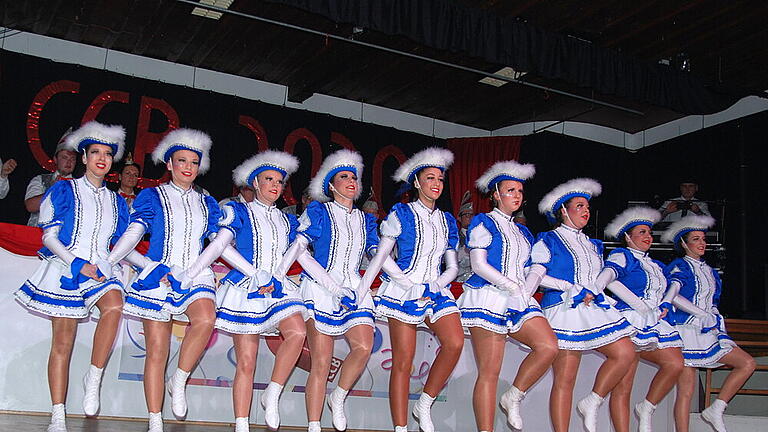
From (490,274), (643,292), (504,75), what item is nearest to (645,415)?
(643,292)

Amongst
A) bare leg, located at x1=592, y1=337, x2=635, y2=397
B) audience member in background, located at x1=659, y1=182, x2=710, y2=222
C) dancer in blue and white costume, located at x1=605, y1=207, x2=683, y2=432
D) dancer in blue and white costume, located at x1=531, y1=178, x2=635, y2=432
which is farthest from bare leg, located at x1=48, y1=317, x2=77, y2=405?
audience member in background, located at x1=659, y1=182, x2=710, y2=222

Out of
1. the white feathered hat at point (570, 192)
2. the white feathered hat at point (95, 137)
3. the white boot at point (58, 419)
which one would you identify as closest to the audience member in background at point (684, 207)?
the white feathered hat at point (570, 192)

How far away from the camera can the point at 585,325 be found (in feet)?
17.1

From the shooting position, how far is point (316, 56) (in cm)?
984

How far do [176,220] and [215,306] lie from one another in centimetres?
55

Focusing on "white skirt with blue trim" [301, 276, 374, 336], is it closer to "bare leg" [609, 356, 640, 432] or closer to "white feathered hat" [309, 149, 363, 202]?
"white feathered hat" [309, 149, 363, 202]

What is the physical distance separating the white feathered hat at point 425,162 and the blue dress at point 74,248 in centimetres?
184

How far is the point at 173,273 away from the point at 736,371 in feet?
14.7

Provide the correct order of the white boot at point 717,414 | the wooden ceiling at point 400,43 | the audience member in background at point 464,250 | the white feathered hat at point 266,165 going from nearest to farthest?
the white feathered hat at point 266,165 → the white boot at point 717,414 → the audience member in background at point 464,250 → the wooden ceiling at point 400,43

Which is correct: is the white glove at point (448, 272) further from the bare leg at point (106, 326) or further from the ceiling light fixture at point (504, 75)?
the ceiling light fixture at point (504, 75)

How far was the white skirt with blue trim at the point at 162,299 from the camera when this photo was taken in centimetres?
438

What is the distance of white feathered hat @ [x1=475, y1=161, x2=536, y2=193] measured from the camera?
5273mm

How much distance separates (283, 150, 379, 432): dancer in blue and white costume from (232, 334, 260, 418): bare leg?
0.39 meters

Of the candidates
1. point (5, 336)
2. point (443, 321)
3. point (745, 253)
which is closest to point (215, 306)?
point (443, 321)
